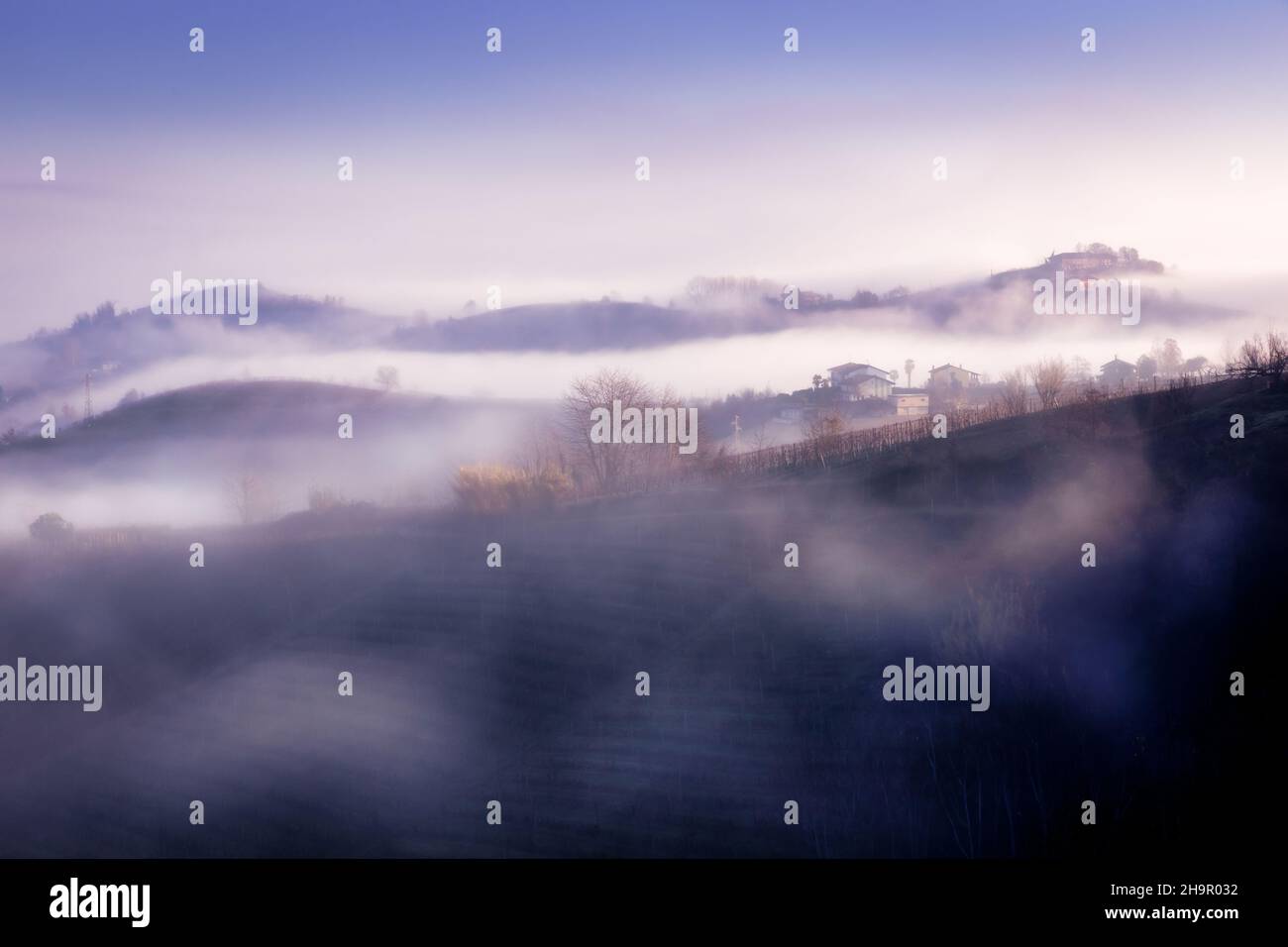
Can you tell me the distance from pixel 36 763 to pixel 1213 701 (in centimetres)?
2067

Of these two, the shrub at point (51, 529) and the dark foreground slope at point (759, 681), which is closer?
the dark foreground slope at point (759, 681)

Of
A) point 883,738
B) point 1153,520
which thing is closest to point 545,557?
point 883,738

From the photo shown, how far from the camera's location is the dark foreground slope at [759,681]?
567 inches

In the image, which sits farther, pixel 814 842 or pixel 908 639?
pixel 908 639

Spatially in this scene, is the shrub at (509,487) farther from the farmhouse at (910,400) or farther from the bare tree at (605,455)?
the farmhouse at (910,400)

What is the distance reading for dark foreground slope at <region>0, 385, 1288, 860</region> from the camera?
1441 centimetres

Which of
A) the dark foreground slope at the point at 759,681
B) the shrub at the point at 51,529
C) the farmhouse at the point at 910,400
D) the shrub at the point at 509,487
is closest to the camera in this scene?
the dark foreground slope at the point at 759,681

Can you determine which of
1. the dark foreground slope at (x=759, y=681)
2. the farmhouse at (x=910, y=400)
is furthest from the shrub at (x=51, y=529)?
the farmhouse at (x=910, y=400)

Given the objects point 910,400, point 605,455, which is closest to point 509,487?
point 605,455

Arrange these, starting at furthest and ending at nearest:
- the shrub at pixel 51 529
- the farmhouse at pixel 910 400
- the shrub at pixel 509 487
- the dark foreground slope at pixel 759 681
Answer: the farmhouse at pixel 910 400 < the shrub at pixel 51 529 < the shrub at pixel 509 487 < the dark foreground slope at pixel 759 681

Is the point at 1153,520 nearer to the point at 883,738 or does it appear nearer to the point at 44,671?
the point at 883,738

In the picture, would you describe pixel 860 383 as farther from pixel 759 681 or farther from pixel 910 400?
pixel 759 681

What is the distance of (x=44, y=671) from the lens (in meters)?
26.3

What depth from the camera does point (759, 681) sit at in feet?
58.0
